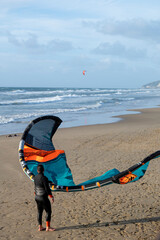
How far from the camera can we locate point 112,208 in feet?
20.9

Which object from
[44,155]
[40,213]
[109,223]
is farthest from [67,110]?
[40,213]

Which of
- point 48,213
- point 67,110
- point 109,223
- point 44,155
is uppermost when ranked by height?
point 44,155

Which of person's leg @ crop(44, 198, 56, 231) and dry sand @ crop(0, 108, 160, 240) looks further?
dry sand @ crop(0, 108, 160, 240)

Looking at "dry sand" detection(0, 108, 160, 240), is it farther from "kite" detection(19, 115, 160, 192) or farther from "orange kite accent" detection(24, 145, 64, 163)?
"orange kite accent" detection(24, 145, 64, 163)

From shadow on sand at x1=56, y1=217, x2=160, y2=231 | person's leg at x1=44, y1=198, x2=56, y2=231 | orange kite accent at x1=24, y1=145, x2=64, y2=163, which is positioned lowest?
shadow on sand at x1=56, y1=217, x2=160, y2=231

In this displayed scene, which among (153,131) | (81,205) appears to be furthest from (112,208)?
(153,131)

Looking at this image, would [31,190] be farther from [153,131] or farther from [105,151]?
[153,131]

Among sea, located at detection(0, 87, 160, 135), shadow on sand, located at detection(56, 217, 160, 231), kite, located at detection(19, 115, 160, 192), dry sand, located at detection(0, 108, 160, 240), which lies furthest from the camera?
sea, located at detection(0, 87, 160, 135)

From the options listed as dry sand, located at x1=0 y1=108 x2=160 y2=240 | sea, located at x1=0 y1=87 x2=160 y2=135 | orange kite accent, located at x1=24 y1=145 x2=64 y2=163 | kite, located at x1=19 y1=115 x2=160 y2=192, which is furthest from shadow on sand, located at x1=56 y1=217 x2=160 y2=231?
sea, located at x1=0 y1=87 x2=160 y2=135

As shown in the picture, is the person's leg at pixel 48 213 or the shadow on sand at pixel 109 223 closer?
the person's leg at pixel 48 213

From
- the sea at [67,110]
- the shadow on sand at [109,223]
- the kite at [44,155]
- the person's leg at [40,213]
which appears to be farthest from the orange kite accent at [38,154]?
the sea at [67,110]

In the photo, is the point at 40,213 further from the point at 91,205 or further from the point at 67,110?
the point at 67,110

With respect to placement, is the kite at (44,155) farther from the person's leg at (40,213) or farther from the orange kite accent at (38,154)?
the person's leg at (40,213)

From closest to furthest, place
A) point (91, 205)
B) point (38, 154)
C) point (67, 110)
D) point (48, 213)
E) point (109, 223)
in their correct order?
point (48, 213) → point (109, 223) → point (38, 154) → point (91, 205) → point (67, 110)
